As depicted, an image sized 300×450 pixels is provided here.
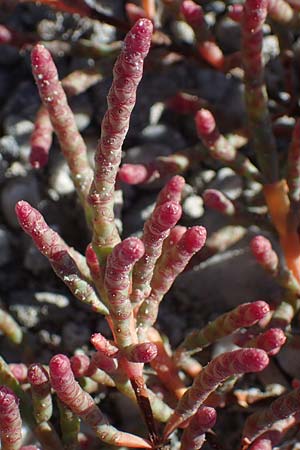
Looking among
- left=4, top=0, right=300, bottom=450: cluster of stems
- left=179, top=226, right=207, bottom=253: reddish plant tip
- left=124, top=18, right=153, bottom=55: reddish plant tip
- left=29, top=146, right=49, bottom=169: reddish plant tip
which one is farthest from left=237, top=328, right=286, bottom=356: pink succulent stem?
left=29, top=146, right=49, bottom=169: reddish plant tip

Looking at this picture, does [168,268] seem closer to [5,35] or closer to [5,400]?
[5,400]

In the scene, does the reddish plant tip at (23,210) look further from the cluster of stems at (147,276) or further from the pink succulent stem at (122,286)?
the pink succulent stem at (122,286)

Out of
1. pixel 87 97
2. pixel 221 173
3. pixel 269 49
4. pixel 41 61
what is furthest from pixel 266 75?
pixel 41 61

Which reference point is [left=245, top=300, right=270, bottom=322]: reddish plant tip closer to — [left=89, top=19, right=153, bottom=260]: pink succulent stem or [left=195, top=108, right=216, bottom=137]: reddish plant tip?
[left=89, top=19, right=153, bottom=260]: pink succulent stem

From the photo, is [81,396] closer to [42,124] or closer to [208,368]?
[208,368]

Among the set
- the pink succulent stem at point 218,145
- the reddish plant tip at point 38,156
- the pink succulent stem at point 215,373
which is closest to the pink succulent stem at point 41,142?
the reddish plant tip at point 38,156

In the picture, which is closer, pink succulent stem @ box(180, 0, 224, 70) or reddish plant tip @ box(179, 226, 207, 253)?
reddish plant tip @ box(179, 226, 207, 253)
